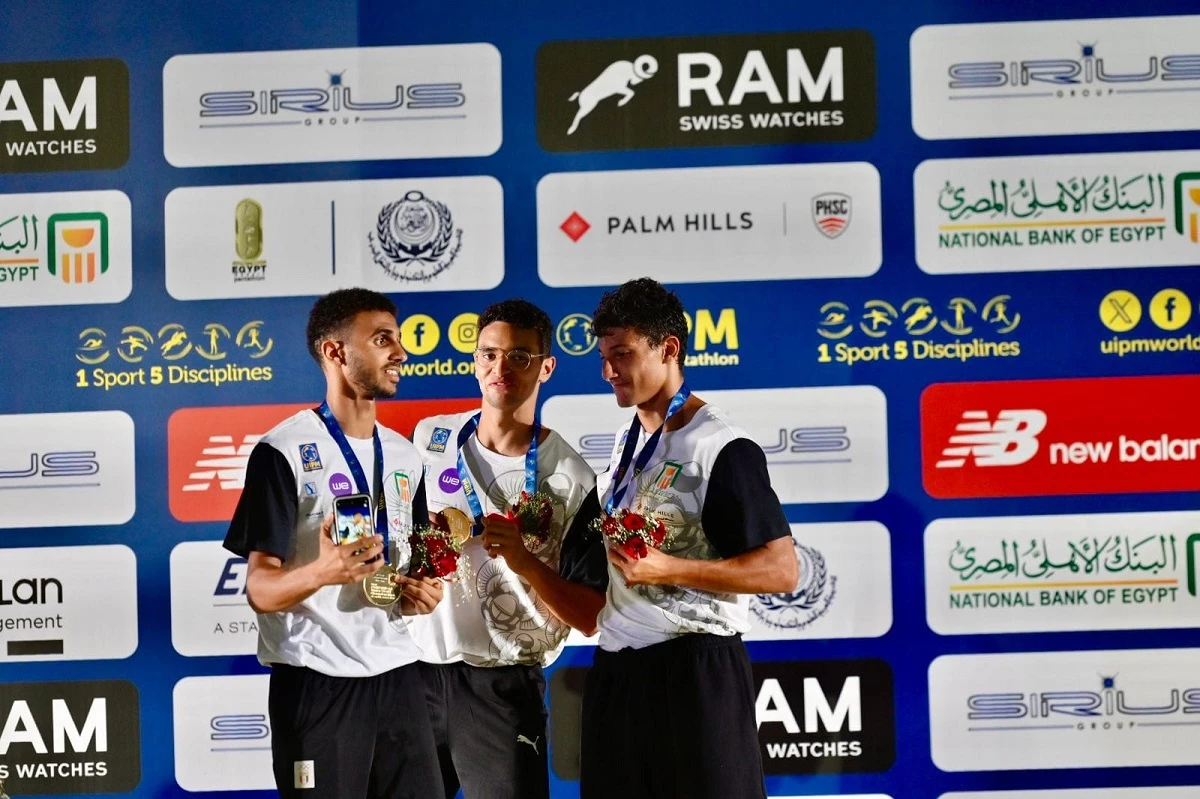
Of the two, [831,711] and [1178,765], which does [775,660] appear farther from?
[1178,765]

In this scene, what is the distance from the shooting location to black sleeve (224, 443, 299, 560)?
10.0 ft

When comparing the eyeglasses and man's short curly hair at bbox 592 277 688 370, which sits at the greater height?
man's short curly hair at bbox 592 277 688 370

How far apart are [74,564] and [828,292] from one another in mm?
2812

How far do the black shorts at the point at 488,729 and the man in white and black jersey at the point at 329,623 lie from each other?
10 cm

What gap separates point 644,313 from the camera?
3047 mm

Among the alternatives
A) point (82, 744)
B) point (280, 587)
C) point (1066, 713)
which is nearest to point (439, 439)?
point (280, 587)

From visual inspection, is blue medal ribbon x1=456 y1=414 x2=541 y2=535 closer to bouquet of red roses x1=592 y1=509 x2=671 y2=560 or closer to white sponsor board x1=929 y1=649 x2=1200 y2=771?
bouquet of red roses x1=592 y1=509 x2=671 y2=560

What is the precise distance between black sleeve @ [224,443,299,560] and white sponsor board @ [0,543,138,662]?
1.26 metres

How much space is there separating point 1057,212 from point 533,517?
7.20 feet

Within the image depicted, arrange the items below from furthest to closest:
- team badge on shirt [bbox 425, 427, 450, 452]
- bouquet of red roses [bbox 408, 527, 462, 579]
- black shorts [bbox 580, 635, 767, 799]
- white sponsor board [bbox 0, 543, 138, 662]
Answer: white sponsor board [bbox 0, 543, 138, 662] → team badge on shirt [bbox 425, 427, 450, 452] → bouquet of red roses [bbox 408, 527, 462, 579] → black shorts [bbox 580, 635, 767, 799]

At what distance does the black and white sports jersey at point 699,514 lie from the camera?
291 cm

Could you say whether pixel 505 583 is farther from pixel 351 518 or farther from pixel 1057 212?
pixel 1057 212

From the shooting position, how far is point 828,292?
407cm

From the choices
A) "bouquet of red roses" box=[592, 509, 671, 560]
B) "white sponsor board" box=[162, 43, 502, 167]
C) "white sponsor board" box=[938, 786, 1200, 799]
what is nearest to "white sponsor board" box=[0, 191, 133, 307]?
"white sponsor board" box=[162, 43, 502, 167]
